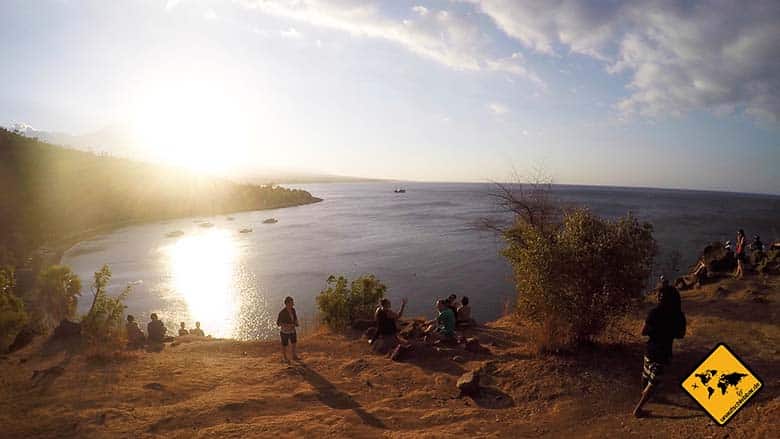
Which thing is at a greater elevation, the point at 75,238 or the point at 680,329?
the point at 680,329

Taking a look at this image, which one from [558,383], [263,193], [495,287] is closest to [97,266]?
[495,287]

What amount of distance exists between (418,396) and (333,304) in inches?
335

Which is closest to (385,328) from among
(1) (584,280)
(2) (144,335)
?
(1) (584,280)

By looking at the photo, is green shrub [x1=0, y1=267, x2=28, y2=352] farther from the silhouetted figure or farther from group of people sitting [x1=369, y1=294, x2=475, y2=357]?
the silhouetted figure

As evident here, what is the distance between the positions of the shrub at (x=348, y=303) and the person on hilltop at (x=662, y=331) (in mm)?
11377

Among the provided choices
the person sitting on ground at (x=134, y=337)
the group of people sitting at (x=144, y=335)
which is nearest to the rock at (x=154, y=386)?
the group of people sitting at (x=144, y=335)

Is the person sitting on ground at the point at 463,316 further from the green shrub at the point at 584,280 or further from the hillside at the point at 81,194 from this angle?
the hillside at the point at 81,194

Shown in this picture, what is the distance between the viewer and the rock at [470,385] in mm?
9156

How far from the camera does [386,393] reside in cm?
980

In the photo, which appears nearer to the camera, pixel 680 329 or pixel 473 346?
pixel 680 329

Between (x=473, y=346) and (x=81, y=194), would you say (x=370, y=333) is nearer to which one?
(x=473, y=346)

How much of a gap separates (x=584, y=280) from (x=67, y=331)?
56.8ft

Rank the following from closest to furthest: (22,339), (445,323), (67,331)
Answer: (445,323) < (22,339) < (67,331)

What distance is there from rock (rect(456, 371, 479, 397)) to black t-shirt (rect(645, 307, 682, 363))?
11.9 ft
